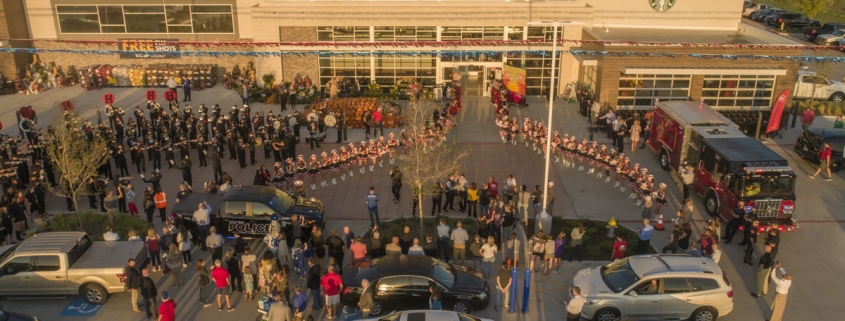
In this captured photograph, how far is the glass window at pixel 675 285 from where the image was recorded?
1526cm

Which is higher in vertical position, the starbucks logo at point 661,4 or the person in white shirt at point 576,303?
the starbucks logo at point 661,4

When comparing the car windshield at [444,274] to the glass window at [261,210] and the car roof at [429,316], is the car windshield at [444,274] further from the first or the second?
the glass window at [261,210]

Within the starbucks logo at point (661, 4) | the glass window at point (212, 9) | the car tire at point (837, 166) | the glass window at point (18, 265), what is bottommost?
the car tire at point (837, 166)

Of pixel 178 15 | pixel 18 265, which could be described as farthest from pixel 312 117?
pixel 178 15

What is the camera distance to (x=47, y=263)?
1602 centimetres

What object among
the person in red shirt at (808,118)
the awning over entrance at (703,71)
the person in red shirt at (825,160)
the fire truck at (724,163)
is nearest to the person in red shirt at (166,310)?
the fire truck at (724,163)

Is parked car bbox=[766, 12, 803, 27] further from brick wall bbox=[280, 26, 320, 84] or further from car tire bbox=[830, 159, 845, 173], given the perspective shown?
brick wall bbox=[280, 26, 320, 84]

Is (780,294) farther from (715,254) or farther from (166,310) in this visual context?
(166,310)

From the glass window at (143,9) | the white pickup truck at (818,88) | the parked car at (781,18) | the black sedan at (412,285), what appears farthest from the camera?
→ the parked car at (781,18)

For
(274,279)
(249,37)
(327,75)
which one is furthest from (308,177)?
(249,37)

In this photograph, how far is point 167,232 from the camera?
17.7m

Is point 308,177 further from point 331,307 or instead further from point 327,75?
point 327,75

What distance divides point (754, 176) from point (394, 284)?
11179 mm

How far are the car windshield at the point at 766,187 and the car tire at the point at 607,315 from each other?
269 inches
